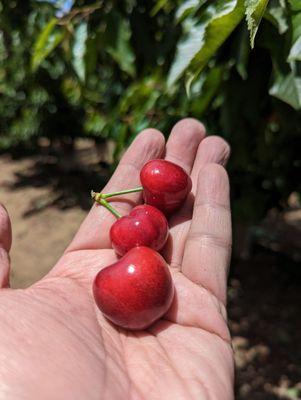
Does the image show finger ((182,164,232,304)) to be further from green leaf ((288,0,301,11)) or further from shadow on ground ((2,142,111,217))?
shadow on ground ((2,142,111,217))

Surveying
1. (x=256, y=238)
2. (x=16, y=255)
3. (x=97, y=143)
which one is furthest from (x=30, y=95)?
(x=256, y=238)

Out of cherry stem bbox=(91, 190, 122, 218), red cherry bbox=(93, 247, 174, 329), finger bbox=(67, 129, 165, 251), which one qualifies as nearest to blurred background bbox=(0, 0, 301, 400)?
finger bbox=(67, 129, 165, 251)

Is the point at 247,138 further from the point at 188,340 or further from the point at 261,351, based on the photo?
the point at 261,351

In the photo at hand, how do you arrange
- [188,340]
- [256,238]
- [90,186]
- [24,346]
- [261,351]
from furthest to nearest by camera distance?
[90,186], [256,238], [261,351], [188,340], [24,346]

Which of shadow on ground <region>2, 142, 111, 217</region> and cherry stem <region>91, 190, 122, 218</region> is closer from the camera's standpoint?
cherry stem <region>91, 190, 122, 218</region>

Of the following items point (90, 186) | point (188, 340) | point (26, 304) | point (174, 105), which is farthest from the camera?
point (90, 186)

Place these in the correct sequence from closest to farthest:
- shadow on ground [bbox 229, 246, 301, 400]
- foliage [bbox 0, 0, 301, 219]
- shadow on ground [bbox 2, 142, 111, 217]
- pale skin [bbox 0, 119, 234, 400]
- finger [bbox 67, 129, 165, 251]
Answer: pale skin [bbox 0, 119, 234, 400]
foliage [bbox 0, 0, 301, 219]
finger [bbox 67, 129, 165, 251]
shadow on ground [bbox 229, 246, 301, 400]
shadow on ground [bbox 2, 142, 111, 217]
